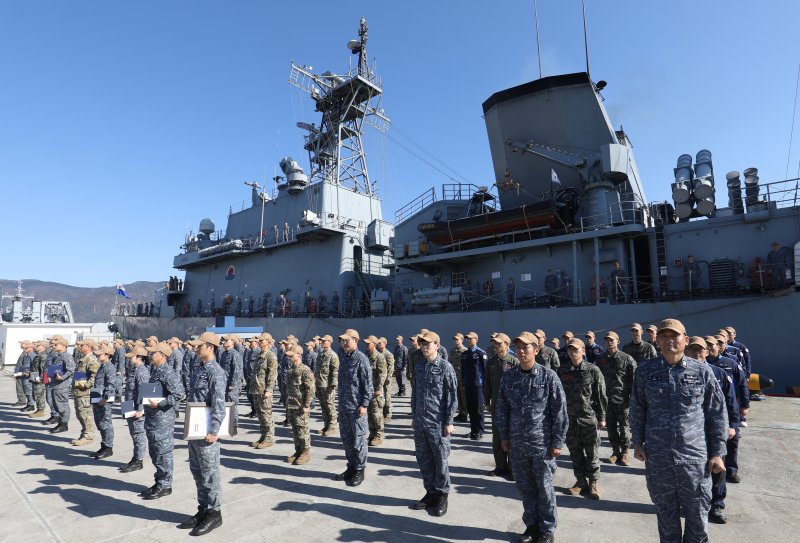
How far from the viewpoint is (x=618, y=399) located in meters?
5.27

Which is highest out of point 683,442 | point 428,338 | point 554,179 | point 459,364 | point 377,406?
point 554,179

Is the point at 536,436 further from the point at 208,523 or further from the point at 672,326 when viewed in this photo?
the point at 208,523

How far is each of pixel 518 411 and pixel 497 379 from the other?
2557 mm

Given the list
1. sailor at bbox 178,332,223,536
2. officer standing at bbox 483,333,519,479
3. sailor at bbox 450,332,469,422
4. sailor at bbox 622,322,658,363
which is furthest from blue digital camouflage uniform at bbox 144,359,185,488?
sailor at bbox 622,322,658,363

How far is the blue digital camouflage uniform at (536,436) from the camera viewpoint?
3254mm

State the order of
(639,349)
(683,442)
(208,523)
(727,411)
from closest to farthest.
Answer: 1. (683,442)
2. (727,411)
3. (208,523)
4. (639,349)

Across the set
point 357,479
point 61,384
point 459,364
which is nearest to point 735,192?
point 459,364

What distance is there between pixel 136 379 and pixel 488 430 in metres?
5.30

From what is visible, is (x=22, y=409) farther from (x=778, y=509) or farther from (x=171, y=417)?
(x=778, y=509)

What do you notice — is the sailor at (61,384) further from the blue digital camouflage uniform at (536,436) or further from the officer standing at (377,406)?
the blue digital camouflage uniform at (536,436)

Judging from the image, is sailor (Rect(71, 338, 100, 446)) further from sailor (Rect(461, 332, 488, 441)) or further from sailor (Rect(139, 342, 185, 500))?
sailor (Rect(461, 332, 488, 441))

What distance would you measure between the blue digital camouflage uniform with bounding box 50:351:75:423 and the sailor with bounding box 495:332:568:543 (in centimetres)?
775

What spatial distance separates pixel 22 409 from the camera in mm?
10172

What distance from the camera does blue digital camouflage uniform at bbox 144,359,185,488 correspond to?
4.56 m
